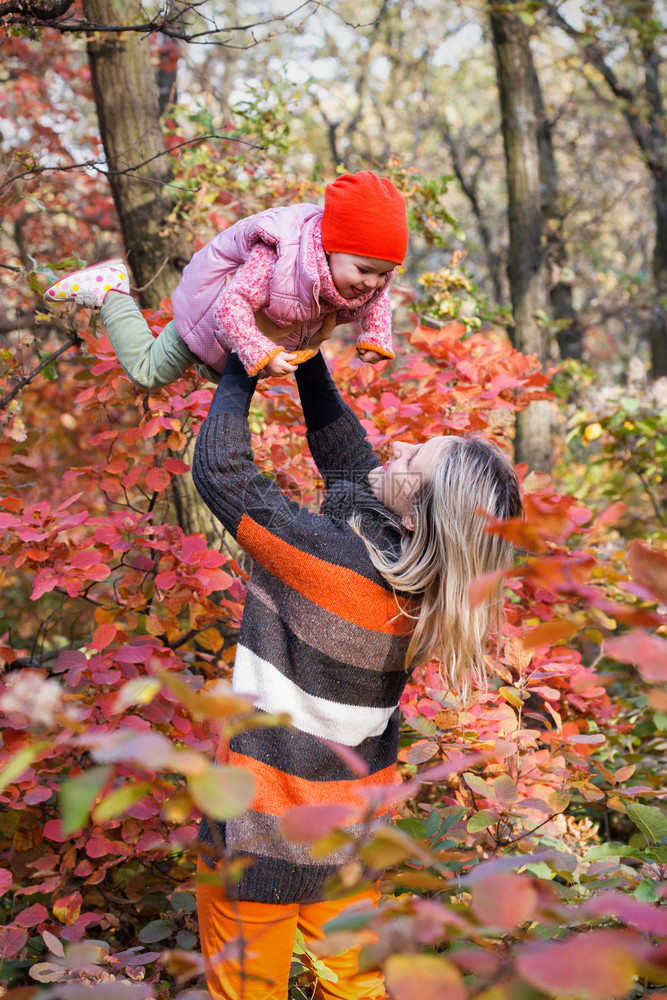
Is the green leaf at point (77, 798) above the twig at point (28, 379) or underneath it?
above

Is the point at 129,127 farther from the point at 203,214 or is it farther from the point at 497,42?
the point at 497,42

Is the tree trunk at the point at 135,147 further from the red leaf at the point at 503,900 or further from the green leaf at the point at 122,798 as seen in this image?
the red leaf at the point at 503,900

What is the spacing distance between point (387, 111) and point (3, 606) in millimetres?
10529

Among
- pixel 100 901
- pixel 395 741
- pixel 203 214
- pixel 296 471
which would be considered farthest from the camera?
pixel 203 214

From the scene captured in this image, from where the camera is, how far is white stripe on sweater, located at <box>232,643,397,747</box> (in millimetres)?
1484

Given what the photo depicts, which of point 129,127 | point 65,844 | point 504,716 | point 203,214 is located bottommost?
point 65,844

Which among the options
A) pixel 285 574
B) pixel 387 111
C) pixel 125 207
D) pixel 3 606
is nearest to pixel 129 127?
pixel 125 207

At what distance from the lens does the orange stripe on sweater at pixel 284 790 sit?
1.46 meters

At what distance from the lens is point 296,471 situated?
243cm

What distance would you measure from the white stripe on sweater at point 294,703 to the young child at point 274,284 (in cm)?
59

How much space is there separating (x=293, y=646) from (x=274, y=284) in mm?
796

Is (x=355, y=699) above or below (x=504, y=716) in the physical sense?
above

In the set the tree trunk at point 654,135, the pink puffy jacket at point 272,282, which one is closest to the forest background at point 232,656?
the pink puffy jacket at point 272,282

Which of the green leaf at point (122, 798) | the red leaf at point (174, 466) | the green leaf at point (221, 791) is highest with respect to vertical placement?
the green leaf at point (221, 791)
